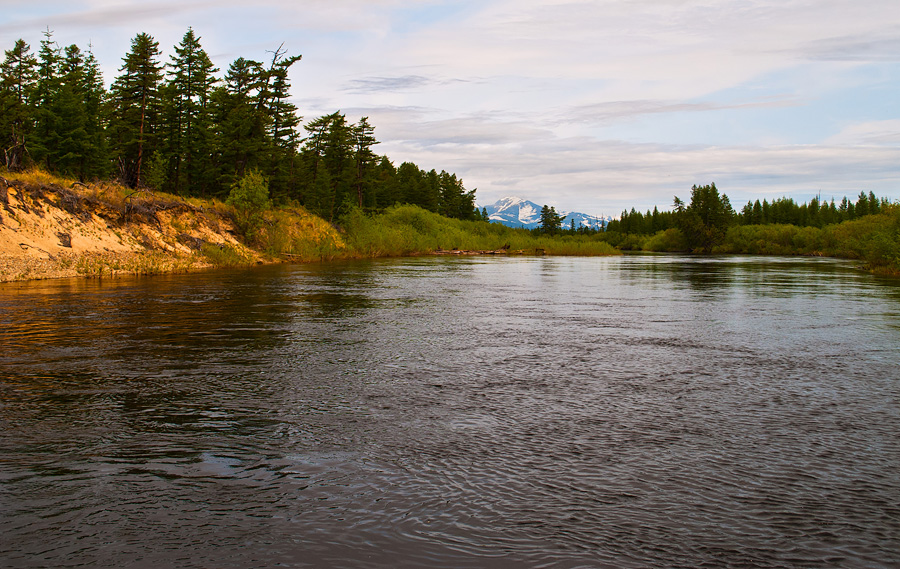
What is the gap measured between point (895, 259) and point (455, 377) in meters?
38.3

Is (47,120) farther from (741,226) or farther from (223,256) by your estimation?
(741,226)

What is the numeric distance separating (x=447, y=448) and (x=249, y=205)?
157 ft

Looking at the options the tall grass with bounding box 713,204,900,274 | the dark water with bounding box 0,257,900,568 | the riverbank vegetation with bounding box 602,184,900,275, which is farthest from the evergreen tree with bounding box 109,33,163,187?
the riverbank vegetation with bounding box 602,184,900,275

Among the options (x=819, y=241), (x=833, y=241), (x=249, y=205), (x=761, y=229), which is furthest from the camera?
(x=761, y=229)

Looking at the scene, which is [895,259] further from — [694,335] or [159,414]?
[159,414]

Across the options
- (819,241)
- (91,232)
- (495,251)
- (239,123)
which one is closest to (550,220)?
(819,241)

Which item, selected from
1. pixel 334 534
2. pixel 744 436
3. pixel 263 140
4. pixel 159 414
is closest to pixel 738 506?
pixel 744 436

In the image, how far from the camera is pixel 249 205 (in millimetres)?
50969

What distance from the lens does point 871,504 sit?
520 centimetres

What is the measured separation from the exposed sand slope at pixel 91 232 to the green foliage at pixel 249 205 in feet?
16.7

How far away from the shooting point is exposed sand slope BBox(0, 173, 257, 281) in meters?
29.5

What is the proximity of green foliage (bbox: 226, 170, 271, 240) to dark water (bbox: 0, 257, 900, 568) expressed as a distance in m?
37.3

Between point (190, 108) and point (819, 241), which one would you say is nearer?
point (190, 108)

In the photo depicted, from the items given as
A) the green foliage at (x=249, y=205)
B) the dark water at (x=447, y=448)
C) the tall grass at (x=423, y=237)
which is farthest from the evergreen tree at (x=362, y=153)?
the dark water at (x=447, y=448)
